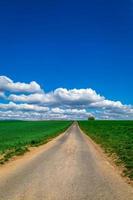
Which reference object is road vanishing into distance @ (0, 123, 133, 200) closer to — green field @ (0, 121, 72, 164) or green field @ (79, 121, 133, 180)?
green field @ (79, 121, 133, 180)

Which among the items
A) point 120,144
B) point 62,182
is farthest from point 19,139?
point 62,182

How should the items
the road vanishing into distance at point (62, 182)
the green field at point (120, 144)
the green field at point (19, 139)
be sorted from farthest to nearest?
the green field at point (19, 139)
the green field at point (120, 144)
the road vanishing into distance at point (62, 182)

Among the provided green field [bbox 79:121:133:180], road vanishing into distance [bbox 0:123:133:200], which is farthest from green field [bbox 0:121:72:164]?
green field [bbox 79:121:133:180]

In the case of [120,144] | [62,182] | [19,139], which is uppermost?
[19,139]

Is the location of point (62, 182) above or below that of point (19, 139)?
below

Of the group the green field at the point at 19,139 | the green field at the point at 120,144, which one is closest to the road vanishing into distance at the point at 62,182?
the green field at the point at 120,144

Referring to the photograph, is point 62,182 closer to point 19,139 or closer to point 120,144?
point 120,144

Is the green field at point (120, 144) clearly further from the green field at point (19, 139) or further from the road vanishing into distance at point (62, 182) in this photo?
the green field at point (19, 139)

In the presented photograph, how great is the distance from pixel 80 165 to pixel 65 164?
1.00 metres

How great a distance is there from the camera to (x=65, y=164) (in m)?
18.3

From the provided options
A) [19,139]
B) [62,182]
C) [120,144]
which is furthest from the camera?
[19,139]

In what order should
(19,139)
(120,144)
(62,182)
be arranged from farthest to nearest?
(19,139), (120,144), (62,182)

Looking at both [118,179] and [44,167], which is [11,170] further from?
[118,179]

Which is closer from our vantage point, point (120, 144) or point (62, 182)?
point (62, 182)
